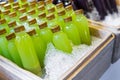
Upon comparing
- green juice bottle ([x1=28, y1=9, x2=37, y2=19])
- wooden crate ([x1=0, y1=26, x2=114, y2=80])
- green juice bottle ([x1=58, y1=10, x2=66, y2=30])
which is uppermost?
green juice bottle ([x1=28, y1=9, x2=37, y2=19])

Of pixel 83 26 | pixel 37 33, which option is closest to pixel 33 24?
pixel 37 33

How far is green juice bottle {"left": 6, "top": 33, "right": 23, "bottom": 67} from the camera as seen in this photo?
81 centimetres

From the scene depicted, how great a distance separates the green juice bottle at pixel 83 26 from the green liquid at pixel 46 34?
158mm

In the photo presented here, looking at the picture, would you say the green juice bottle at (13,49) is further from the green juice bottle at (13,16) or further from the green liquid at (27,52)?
the green juice bottle at (13,16)

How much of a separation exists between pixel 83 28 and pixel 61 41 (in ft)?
0.56

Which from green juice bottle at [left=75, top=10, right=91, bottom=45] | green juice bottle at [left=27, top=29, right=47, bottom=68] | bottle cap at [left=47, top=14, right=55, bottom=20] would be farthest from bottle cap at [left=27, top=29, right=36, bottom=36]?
green juice bottle at [left=75, top=10, right=91, bottom=45]

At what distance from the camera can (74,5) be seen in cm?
118

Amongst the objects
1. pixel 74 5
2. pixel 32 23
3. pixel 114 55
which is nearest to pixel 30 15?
pixel 32 23

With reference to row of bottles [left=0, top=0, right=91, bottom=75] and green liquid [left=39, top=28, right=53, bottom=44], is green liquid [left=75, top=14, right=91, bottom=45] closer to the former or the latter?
row of bottles [left=0, top=0, right=91, bottom=75]

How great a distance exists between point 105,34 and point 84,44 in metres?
0.13

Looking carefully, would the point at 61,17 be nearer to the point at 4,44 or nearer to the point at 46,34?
the point at 46,34

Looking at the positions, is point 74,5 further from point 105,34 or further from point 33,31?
point 33,31

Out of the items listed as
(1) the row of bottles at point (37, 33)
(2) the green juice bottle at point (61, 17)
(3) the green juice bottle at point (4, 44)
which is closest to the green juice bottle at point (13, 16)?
(1) the row of bottles at point (37, 33)

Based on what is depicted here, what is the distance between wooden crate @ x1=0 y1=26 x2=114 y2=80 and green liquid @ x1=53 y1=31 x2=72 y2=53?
0.32 ft
